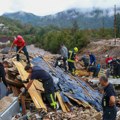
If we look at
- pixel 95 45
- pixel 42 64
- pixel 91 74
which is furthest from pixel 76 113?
pixel 95 45

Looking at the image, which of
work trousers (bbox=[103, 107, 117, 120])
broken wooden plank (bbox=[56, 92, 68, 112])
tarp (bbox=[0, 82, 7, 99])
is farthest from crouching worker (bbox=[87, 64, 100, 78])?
work trousers (bbox=[103, 107, 117, 120])

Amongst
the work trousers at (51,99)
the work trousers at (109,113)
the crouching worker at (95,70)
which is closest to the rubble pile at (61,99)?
the work trousers at (51,99)

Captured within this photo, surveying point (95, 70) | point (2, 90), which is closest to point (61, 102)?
point (2, 90)

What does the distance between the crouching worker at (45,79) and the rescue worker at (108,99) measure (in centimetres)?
251

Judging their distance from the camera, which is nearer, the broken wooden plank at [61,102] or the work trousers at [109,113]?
the work trousers at [109,113]

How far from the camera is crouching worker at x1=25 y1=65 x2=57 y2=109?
8.20 metres

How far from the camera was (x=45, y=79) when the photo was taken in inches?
340

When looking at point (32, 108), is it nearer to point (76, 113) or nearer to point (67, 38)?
point (76, 113)

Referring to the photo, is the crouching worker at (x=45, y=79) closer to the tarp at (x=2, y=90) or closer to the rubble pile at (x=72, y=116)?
the rubble pile at (x=72, y=116)

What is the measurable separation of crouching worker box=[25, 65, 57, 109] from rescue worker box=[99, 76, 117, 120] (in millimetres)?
2514

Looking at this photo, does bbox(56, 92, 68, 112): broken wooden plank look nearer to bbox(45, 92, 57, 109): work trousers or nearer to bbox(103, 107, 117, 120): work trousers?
bbox(45, 92, 57, 109): work trousers

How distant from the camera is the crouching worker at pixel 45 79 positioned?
820cm

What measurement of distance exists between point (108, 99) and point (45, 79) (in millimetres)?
2823

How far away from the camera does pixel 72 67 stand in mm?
15172
